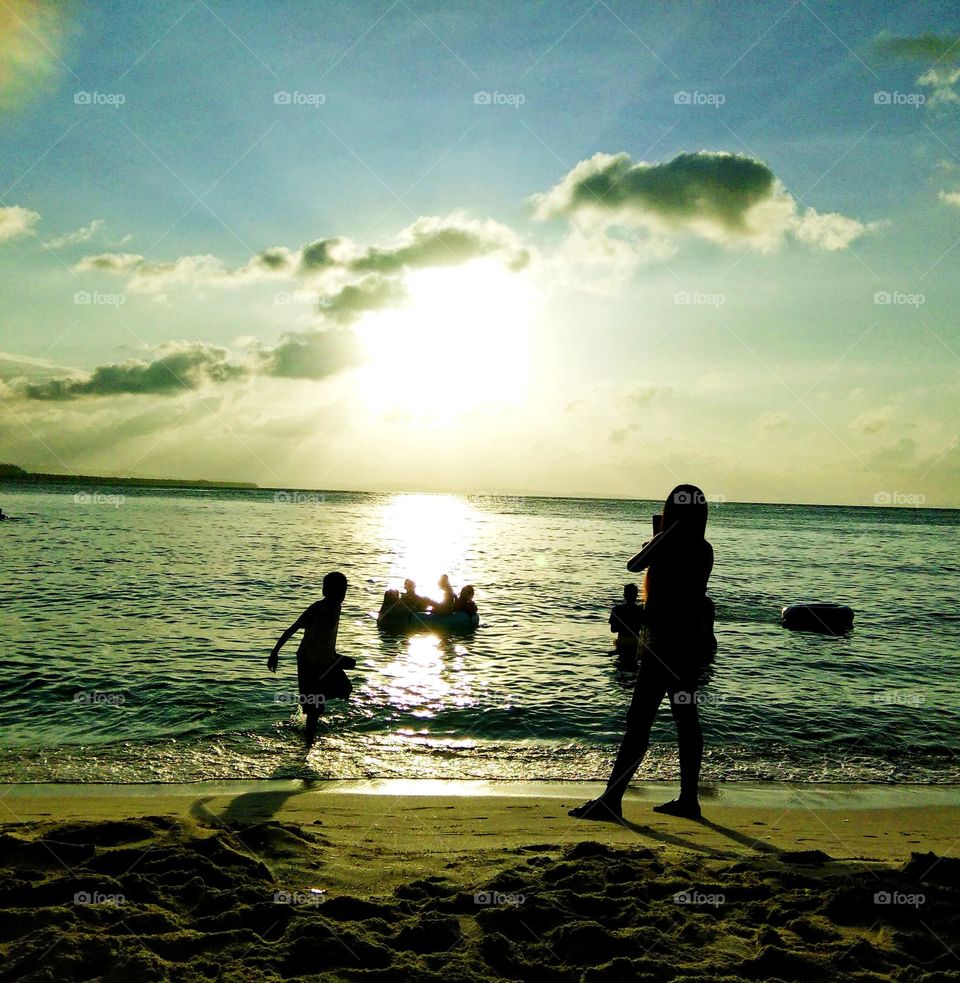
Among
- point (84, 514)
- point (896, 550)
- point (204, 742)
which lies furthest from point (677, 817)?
point (84, 514)

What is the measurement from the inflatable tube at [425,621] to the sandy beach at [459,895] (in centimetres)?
1137

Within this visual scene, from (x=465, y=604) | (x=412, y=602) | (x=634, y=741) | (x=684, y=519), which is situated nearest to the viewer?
(x=684, y=519)

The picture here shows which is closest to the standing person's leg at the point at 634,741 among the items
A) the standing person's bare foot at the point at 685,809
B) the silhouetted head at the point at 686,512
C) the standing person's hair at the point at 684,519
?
the standing person's bare foot at the point at 685,809

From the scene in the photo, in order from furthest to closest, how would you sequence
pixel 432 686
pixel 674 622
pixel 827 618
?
pixel 827 618 → pixel 432 686 → pixel 674 622

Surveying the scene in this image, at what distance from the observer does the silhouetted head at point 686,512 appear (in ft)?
21.8

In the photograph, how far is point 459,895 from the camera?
4797mm

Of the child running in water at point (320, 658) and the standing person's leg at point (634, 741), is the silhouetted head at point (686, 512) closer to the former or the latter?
the standing person's leg at point (634, 741)

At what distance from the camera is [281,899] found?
4.70 meters

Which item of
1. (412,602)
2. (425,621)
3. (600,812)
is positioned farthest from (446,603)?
(600,812)

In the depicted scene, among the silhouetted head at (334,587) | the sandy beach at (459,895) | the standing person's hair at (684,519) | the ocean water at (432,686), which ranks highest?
the standing person's hair at (684,519)

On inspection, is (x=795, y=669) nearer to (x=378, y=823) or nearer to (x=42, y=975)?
(x=378, y=823)

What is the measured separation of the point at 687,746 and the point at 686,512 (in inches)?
91.7

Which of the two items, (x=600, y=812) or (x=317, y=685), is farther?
(x=317, y=685)

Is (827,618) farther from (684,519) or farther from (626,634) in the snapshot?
(684,519)
